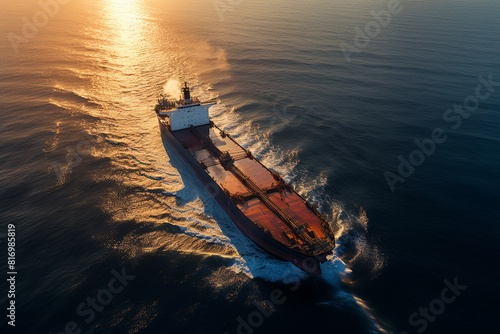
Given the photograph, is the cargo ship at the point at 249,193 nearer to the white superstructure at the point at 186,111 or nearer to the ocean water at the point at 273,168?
the white superstructure at the point at 186,111

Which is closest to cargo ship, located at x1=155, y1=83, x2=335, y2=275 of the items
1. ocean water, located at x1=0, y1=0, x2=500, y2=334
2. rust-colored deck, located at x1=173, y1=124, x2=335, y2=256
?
rust-colored deck, located at x1=173, y1=124, x2=335, y2=256

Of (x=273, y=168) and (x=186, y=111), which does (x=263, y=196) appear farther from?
(x=186, y=111)

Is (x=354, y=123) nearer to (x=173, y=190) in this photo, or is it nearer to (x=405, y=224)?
(x=405, y=224)

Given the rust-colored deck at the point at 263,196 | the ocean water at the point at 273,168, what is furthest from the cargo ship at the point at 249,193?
the ocean water at the point at 273,168

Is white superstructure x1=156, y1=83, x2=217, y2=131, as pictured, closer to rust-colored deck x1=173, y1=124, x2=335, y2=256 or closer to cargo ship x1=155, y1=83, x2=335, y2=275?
cargo ship x1=155, y1=83, x2=335, y2=275

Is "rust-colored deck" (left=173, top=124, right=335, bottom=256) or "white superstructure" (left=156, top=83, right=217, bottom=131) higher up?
"white superstructure" (left=156, top=83, right=217, bottom=131)
